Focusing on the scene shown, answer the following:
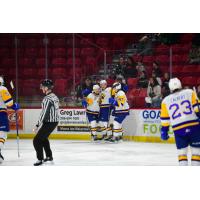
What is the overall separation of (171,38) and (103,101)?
3.07 metres

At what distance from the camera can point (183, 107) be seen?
629cm

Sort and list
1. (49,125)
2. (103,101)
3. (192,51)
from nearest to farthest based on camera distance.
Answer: (49,125), (103,101), (192,51)

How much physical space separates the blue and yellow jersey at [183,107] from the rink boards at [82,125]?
444 centimetres

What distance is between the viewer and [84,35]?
14344 millimetres

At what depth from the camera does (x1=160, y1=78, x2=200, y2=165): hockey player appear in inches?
247

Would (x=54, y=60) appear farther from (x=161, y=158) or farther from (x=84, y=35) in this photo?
(x=161, y=158)

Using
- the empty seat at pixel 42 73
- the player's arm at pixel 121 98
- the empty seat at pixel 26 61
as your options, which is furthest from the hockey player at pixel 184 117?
the empty seat at pixel 26 61

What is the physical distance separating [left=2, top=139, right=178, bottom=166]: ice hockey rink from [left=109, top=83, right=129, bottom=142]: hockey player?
214mm

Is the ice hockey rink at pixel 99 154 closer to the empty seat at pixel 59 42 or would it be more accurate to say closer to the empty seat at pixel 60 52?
the empty seat at pixel 60 52

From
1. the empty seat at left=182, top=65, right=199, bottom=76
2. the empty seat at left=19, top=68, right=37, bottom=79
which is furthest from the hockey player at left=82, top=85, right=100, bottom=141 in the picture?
the empty seat at left=19, top=68, right=37, bottom=79

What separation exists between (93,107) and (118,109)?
24.2 inches

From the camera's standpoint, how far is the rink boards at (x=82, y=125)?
10926 mm

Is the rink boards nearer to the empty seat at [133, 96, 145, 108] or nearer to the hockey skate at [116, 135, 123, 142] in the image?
the hockey skate at [116, 135, 123, 142]

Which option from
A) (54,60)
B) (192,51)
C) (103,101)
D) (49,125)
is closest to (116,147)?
(103,101)
